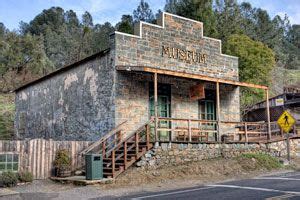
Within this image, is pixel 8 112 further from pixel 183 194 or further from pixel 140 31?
pixel 183 194

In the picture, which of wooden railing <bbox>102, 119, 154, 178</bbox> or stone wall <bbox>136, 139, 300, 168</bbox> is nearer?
wooden railing <bbox>102, 119, 154, 178</bbox>

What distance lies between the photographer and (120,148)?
16266mm

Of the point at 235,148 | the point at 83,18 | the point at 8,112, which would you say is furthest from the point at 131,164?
Result: the point at 83,18

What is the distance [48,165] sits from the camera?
15.1m

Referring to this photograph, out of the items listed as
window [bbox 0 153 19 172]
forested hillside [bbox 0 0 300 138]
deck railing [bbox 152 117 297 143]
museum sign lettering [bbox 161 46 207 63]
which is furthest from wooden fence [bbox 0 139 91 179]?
forested hillside [bbox 0 0 300 138]

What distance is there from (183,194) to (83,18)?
56.9 m

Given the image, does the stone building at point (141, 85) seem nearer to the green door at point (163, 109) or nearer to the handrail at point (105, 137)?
the green door at point (163, 109)

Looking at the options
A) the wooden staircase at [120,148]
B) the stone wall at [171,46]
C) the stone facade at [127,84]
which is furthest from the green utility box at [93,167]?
the stone wall at [171,46]

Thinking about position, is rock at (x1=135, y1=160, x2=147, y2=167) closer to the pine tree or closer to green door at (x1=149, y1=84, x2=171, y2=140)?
green door at (x1=149, y1=84, x2=171, y2=140)

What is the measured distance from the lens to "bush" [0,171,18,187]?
13.3m

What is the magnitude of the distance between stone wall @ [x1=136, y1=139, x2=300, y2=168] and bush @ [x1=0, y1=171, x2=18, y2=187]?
456cm

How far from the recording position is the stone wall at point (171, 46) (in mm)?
17234

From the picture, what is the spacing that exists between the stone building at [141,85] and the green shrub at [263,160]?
183 cm

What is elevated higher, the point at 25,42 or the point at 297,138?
the point at 25,42
